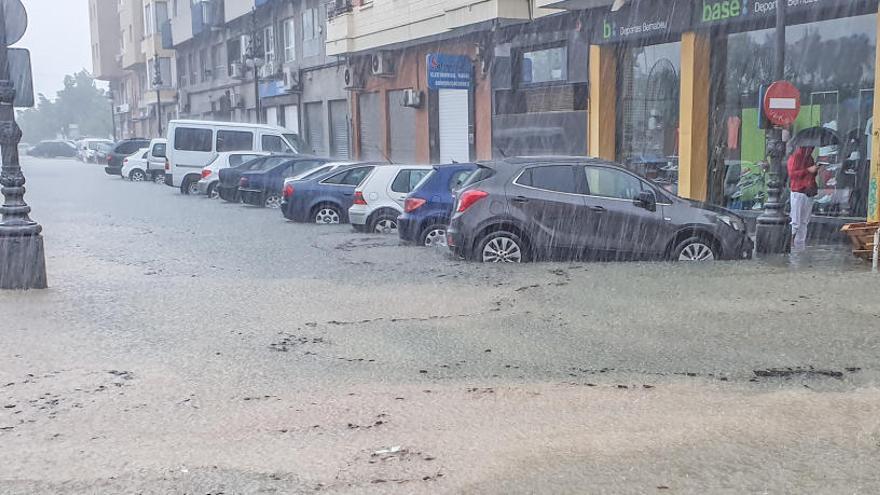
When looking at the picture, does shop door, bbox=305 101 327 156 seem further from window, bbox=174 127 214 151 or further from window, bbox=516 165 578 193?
window, bbox=516 165 578 193

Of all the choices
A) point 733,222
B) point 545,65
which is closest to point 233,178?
point 545,65

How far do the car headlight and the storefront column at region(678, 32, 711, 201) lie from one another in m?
6.38

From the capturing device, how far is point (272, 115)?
1638 inches

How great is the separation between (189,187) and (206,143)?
153 centimetres

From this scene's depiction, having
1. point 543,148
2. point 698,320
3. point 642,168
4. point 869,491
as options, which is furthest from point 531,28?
point 869,491

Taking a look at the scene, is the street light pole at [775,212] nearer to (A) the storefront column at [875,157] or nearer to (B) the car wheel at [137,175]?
(A) the storefront column at [875,157]

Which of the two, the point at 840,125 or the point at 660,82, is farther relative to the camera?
the point at 660,82

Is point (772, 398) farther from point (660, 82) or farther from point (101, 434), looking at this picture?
point (660, 82)

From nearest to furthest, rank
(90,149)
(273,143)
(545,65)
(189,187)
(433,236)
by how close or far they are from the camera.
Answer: (433,236), (545,65), (273,143), (189,187), (90,149)

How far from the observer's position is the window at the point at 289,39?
37812 millimetres

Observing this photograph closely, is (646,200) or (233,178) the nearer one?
(646,200)

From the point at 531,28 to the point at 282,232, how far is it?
29.6ft

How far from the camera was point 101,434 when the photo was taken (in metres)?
5.16

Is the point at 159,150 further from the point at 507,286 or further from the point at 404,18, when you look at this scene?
the point at 507,286
